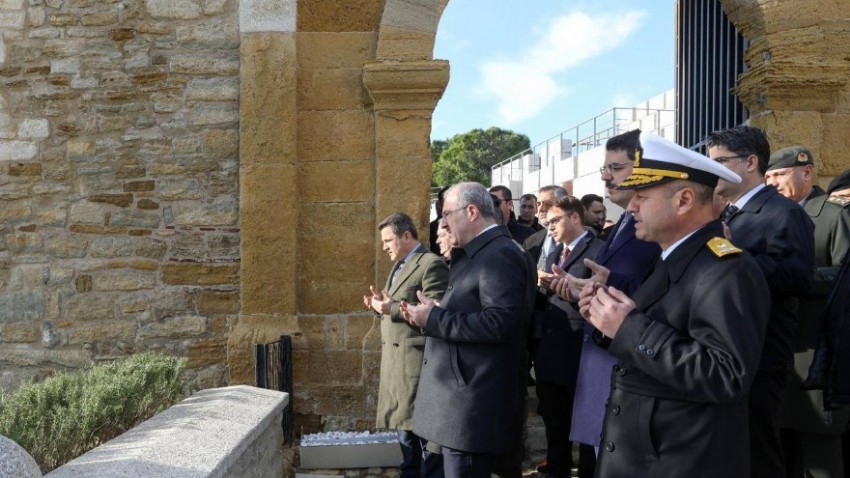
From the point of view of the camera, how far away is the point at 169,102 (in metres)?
6.02

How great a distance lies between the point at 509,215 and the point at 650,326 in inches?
194

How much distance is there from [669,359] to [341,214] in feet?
13.8

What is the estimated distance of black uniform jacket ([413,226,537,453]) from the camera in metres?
3.27

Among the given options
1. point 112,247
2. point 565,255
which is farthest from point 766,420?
point 112,247

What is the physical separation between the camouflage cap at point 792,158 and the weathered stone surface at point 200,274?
377cm

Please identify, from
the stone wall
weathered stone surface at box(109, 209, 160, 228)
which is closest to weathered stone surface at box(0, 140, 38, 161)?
the stone wall

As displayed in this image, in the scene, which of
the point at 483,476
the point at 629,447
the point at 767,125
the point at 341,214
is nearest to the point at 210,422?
the point at 483,476

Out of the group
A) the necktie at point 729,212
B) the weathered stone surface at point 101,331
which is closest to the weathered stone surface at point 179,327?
the weathered stone surface at point 101,331

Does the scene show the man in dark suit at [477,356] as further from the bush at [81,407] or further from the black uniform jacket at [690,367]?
the bush at [81,407]

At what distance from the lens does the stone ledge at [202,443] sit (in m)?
2.56

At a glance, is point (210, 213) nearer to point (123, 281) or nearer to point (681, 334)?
point (123, 281)

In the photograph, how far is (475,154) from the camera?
5800cm

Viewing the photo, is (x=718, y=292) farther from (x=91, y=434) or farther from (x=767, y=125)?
(x=767, y=125)

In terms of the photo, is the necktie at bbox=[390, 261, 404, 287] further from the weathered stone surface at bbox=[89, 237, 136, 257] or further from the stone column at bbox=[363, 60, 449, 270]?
the weathered stone surface at bbox=[89, 237, 136, 257]
